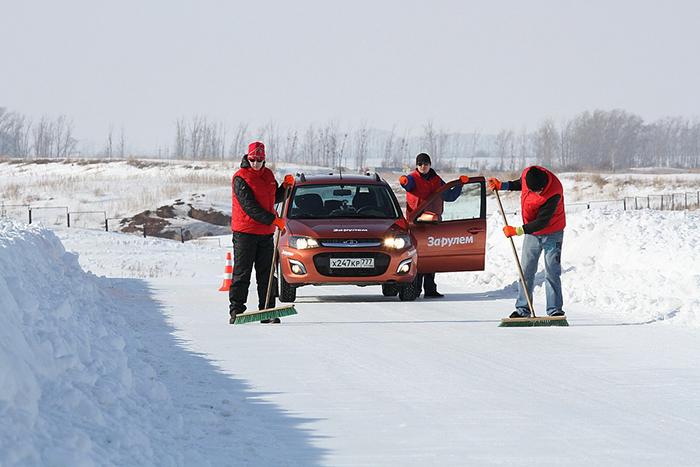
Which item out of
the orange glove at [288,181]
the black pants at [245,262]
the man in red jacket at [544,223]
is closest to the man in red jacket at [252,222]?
the black pants at [245,262]

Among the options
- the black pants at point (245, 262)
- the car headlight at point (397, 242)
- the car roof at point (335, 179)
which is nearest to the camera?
the black pants at point (245, 262)

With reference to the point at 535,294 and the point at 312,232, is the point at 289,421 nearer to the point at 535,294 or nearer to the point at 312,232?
the point at 312,232

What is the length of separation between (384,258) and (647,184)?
67535mm

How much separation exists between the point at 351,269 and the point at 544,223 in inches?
121

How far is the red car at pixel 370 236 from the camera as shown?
49.2 ft

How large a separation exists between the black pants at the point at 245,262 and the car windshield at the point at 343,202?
2.34 m

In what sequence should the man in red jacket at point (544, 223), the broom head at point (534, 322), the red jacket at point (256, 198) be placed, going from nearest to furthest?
the broom head at point (534, 322)
the man in red jacket at point (544, 223)
the red jacket at point (256, 198)

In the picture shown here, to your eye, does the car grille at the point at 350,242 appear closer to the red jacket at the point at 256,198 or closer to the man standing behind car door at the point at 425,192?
the man standing behind car door at the point at 425,192

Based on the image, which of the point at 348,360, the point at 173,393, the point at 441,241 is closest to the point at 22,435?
the point at 173,393

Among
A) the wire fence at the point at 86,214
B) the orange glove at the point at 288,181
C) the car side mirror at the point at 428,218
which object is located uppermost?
the orange glove at the point at 288,181

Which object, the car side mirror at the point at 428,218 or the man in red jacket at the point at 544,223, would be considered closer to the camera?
the man in red jacket at the point at 544,223

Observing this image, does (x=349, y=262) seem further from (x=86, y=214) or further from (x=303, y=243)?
(x=86, y=214)

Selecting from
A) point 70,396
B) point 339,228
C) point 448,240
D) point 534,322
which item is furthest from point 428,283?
point 70,396

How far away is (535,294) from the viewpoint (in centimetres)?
1641
